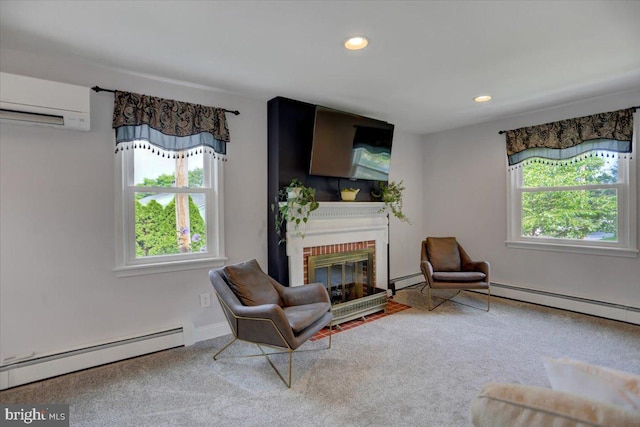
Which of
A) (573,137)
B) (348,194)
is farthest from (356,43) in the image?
(573,137)

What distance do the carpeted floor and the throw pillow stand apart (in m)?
1.15

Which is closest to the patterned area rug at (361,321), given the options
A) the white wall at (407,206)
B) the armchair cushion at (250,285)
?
the armchair cushion at (250,285)

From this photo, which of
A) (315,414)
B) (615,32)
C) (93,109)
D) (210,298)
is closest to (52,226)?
(93,109)

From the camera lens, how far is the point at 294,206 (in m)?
3.36

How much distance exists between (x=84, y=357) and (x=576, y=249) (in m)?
4.94

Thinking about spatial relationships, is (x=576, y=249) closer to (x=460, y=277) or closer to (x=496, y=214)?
(x=496, y=214)

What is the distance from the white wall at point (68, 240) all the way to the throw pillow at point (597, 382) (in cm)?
285

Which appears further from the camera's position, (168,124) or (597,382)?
(168,124)

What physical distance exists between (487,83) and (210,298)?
3.35 metres

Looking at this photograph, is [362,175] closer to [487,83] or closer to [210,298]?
[487,83]

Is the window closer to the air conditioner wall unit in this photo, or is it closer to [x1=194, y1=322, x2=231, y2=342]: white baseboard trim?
[x1=194, y1=322, x2=231, y2=342]: white baseboard trim

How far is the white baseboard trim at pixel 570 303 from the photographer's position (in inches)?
134

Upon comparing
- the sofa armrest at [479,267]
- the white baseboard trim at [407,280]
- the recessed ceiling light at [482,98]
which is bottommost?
the white baseboard trim at [407,280]

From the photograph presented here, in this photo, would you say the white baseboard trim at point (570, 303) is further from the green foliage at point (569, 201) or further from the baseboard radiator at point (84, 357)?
the baseboard radiator at point (84, 357)
